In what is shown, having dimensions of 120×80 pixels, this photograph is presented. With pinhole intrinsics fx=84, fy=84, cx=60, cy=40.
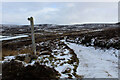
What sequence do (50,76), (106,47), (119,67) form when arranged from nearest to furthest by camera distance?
(50,76) < (119,67) < (106,47)

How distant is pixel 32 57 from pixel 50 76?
13.6 feet

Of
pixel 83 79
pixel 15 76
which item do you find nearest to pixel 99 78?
pixel 83 79

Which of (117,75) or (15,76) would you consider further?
(117,75)

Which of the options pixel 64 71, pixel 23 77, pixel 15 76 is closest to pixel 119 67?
pixel 64 71

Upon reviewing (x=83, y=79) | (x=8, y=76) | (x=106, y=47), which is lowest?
(x=83, y=79)

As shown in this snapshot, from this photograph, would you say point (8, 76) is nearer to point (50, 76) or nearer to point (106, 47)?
point (50, 76)

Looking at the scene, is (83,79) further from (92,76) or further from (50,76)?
(50,76)

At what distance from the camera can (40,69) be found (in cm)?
600

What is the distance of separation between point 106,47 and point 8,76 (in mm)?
11668

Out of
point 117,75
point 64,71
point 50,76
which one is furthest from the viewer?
point 64,71

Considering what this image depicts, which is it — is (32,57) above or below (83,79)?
above

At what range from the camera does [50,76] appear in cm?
544

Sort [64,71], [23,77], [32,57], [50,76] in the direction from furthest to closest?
[32,57] < [64,71] < [50,76] < [23,77]

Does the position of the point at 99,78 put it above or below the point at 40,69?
below
